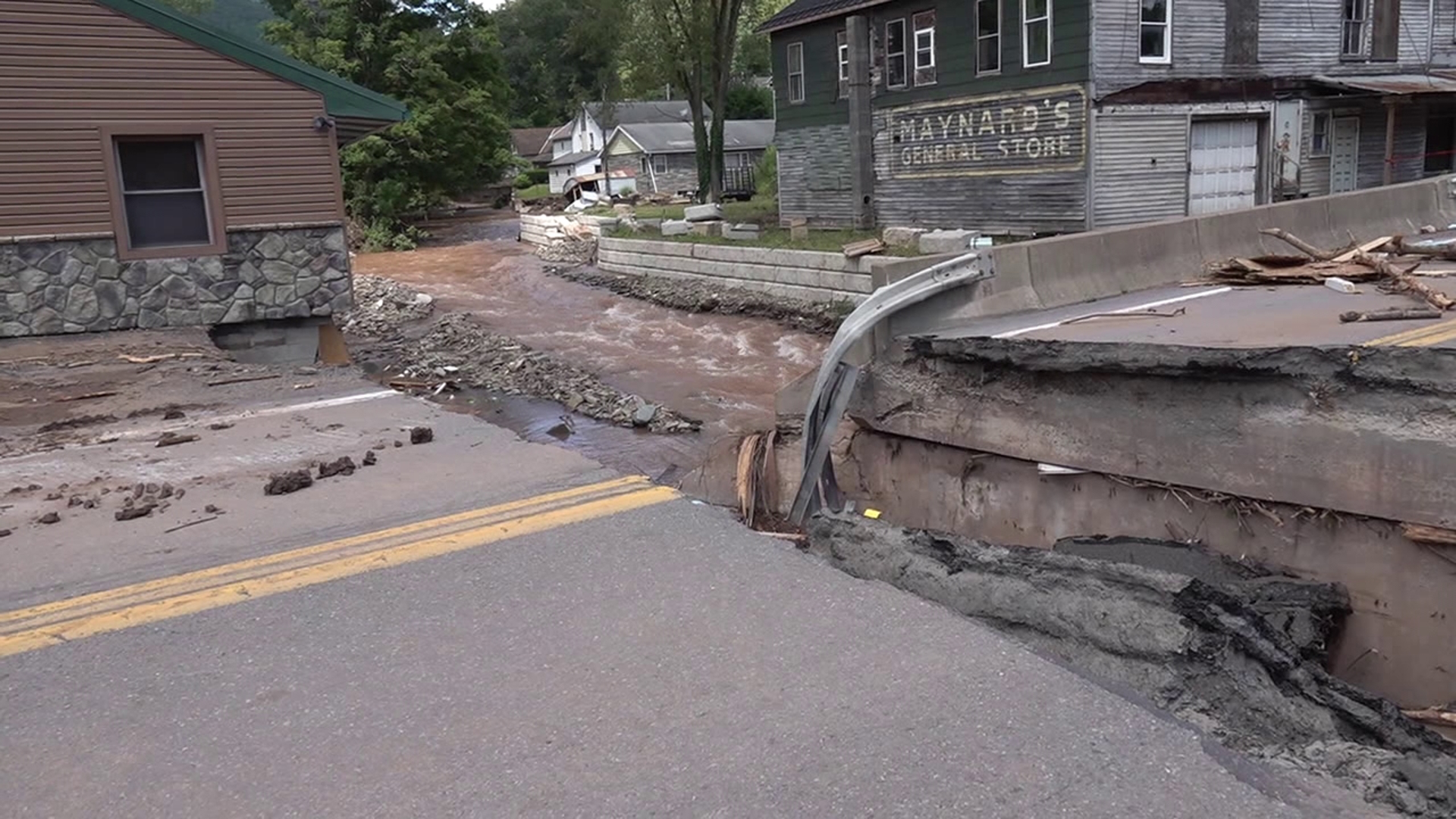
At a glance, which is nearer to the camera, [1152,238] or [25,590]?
[25,590]

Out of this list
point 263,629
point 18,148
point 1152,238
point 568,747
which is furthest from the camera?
point 18,148

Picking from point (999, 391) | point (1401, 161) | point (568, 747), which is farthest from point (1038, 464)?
point (1401, 161)

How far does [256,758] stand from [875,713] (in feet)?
6.65

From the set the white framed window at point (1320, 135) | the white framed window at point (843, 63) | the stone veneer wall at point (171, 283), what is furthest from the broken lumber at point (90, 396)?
the white framed window at point (1320, 135)

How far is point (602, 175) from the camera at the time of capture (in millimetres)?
59406

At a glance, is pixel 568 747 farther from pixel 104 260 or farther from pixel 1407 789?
pixel 104 260

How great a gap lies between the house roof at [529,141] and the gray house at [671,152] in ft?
69.5

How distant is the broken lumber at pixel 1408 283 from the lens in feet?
25.1

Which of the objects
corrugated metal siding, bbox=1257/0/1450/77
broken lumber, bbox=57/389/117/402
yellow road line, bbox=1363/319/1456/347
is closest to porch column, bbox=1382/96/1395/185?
corrugated metal siding, bbox=1257/0/1450/77

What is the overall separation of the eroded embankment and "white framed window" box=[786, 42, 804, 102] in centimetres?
2633

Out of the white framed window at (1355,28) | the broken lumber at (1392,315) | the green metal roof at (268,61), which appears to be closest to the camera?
the broken lumber at (1392,315)

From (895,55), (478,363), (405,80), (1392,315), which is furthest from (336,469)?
(405,80)

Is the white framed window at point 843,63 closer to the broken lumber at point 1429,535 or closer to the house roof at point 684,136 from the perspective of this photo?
the broken lumber at point 1429,535

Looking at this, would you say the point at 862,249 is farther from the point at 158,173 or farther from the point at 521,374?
the point at 158,173
